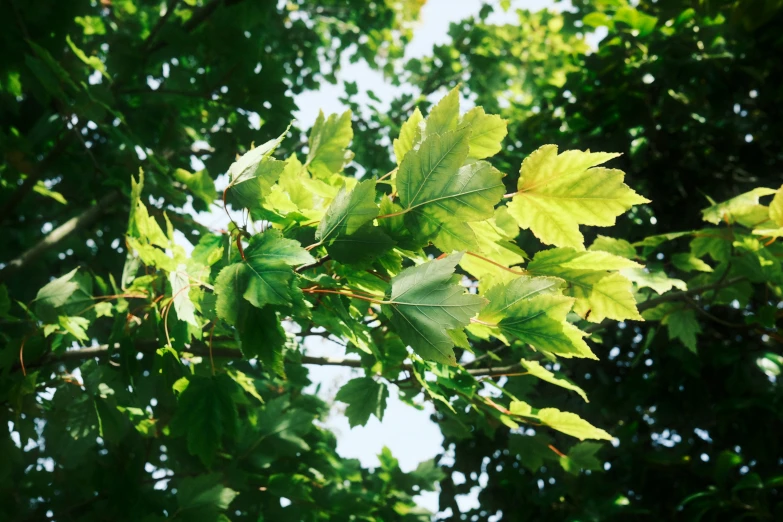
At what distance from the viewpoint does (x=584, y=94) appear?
3322mm

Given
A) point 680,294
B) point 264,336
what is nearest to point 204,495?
point 264,336

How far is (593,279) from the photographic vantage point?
1.03 m

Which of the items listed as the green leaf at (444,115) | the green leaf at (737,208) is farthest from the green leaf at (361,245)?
the green leaf at (737,208)

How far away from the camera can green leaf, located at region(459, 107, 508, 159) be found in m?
0.99

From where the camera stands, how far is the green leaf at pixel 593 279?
1009mm

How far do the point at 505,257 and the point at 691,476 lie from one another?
2.05 meters

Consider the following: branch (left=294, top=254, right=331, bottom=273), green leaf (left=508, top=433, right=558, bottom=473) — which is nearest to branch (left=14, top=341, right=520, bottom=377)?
green leaf (left=508, top=433, right=558, bottom=473)

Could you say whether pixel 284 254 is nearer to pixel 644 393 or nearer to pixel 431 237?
pixel 431 237

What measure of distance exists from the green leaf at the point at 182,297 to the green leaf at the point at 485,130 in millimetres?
528

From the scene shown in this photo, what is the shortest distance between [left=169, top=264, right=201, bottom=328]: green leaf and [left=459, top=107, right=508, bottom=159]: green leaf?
1.73 feet

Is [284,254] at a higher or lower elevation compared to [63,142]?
lower

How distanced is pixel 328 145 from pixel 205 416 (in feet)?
1.96

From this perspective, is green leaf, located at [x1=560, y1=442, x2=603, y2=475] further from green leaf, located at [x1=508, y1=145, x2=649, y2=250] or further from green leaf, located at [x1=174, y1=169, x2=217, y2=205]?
green leaf, located at [x1=174, y1=169, x2=217, y2=205]

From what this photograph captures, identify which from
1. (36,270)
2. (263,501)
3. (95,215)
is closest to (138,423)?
(263,501)
